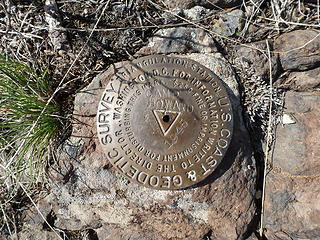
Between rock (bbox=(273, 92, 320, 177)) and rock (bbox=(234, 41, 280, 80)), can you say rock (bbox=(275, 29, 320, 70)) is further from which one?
rock (bbox=(273, 92, 320, 177))

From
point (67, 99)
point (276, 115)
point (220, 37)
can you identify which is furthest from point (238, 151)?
point (67, 99)

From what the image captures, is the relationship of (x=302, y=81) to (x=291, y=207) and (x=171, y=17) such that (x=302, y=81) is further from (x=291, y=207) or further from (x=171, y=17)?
(x=171, y=17)

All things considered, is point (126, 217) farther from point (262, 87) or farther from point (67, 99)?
point (262, 87)

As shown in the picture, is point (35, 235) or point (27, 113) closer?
point (27, 113)

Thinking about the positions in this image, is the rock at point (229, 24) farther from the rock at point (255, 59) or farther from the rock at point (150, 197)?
the rock at point (150, 197)

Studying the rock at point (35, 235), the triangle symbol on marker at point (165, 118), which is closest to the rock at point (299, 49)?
the triangle symbol on marker at point (165, 118)

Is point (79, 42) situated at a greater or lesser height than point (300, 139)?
greater

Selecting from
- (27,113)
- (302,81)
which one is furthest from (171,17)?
(27,113)
